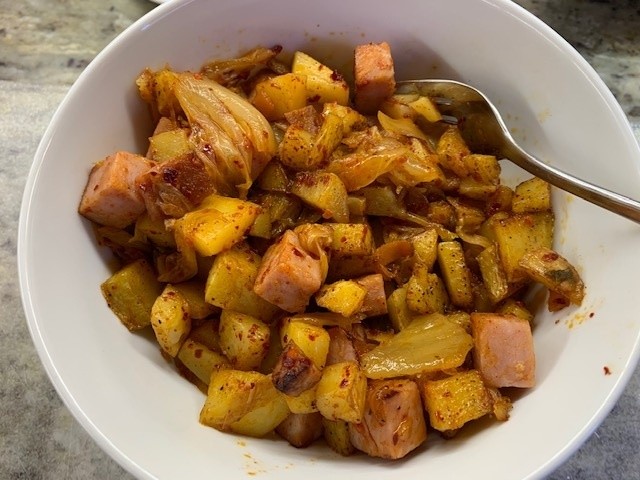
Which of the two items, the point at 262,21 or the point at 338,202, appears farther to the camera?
the point at 262,21

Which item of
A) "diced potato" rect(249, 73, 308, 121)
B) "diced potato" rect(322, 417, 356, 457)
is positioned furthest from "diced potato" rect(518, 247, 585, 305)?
"diced potato" rect(249, 73, 308, 121)

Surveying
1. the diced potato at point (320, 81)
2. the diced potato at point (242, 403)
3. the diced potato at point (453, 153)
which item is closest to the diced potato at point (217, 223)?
the diced potato at point (242, 403)

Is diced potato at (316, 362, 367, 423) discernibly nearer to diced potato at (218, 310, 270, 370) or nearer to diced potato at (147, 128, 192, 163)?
diced potato at (218, 310, 270, 370)

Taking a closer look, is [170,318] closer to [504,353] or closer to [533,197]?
[504,353]

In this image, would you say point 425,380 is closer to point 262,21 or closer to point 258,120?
point 258,120

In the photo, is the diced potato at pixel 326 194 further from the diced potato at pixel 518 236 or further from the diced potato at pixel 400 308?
the diced potato at pixel 518 236

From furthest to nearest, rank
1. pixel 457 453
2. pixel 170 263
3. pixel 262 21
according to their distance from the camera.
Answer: pixel 262 21 → pixel 170 263 → pixel 457 453

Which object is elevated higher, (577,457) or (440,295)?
(440,295)

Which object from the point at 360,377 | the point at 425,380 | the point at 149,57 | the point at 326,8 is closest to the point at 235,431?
the point at 360,377
